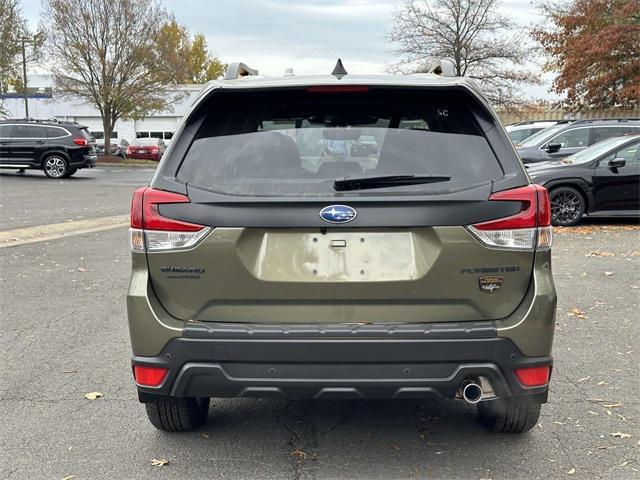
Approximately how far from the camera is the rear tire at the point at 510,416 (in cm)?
363

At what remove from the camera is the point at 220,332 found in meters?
3.03

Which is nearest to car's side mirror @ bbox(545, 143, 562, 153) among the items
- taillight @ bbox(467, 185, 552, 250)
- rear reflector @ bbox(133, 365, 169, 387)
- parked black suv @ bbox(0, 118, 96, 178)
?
taillight @ bbox(467, 185, 552, 250)

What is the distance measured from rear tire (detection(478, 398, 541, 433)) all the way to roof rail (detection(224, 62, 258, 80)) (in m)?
2.14

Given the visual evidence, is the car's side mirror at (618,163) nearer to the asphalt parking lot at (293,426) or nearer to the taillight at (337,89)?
the asphalt parking lot at (293,426)

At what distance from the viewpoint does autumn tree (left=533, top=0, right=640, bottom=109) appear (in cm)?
2659

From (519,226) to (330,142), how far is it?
0.94m

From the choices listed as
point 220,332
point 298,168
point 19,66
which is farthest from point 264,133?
point 19,66

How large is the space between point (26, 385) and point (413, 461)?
2612 millimetres

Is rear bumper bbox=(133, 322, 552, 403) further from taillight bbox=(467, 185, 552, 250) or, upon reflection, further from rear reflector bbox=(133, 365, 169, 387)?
taillight bbox=(467, 185, 552, 250)

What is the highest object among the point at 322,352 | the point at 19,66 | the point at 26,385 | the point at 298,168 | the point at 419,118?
the point at 19,66

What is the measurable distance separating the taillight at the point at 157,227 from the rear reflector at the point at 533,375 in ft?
4.96

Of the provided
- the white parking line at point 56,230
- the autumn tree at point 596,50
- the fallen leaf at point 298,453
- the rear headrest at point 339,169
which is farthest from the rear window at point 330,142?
the autumn tree at point 596,50

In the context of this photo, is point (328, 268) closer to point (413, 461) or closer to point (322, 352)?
point (322, 352)

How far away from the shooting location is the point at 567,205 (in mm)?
11945
